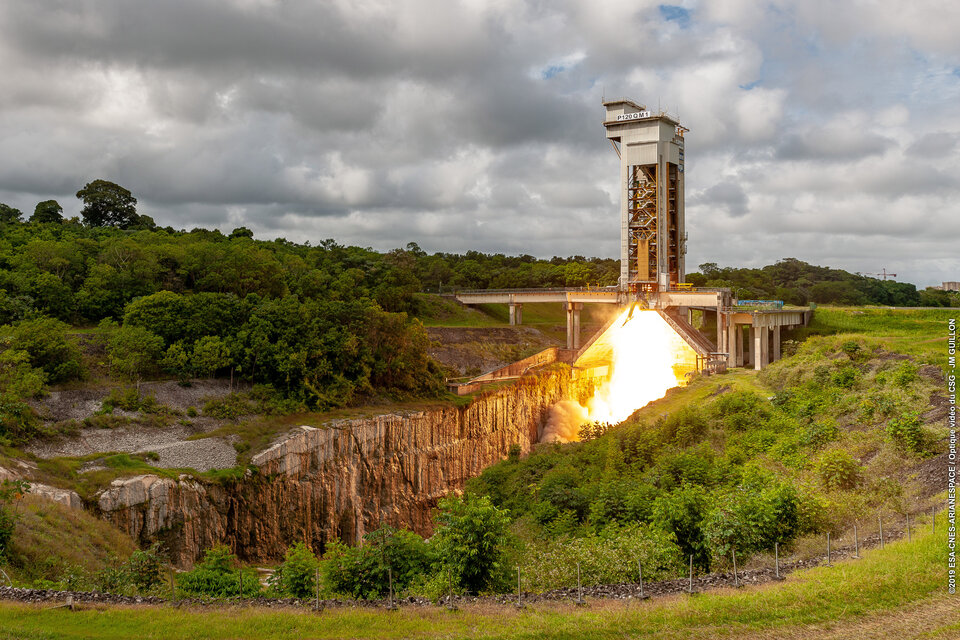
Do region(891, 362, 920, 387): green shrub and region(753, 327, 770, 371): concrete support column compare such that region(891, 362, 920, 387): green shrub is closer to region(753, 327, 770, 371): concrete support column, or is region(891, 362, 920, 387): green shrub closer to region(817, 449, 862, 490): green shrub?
region(817, 449, 862, 490): green shrub

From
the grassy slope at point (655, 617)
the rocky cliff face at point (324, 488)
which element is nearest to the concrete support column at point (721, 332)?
the rocky cliff face at point (324, 488)

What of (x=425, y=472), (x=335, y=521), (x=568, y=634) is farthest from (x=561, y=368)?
(x=568, y=634)

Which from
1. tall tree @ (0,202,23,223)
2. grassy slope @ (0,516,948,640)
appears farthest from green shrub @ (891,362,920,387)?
tall tree @ (0,202,23,223)

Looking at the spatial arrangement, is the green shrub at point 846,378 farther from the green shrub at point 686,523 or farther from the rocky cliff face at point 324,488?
the rocky cliff face at point 324,488

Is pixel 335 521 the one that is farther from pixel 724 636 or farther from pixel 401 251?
pixel 401 251

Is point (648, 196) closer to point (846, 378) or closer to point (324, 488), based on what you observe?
point (846, 378)

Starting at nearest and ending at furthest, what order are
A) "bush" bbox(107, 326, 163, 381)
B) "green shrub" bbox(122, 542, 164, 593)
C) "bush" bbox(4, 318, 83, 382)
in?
Result: "green shrub" bbox(122, 542, 164, 593) → "bush" bbox(4, 318, 83, 382) → "bush" bbox(107, 326, 163, 381)
